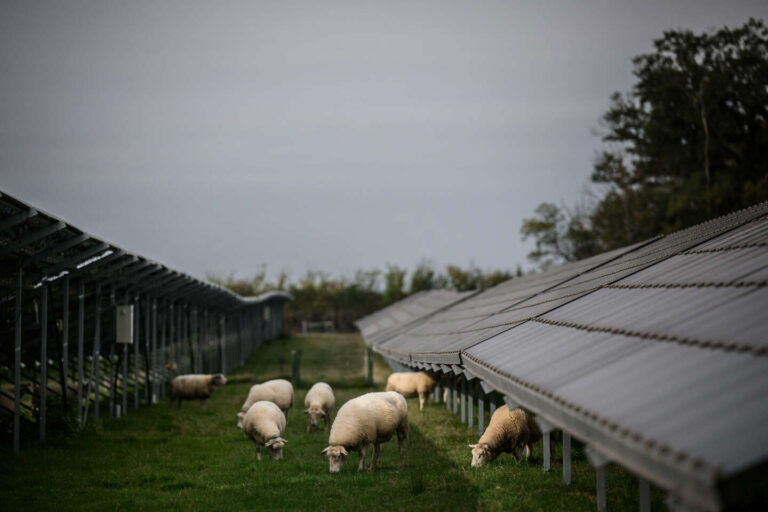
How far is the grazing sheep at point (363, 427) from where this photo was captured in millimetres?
11039

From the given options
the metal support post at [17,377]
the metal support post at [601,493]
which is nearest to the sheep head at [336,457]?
the metal support post at [601,493]

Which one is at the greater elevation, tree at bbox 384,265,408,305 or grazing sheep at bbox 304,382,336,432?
tree at bbox 384,265,408,305

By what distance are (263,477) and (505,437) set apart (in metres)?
3.44

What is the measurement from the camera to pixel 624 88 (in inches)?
1822

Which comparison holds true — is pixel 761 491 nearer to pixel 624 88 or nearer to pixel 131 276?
pixel 131 276

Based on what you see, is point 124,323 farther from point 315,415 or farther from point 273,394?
point 315,415

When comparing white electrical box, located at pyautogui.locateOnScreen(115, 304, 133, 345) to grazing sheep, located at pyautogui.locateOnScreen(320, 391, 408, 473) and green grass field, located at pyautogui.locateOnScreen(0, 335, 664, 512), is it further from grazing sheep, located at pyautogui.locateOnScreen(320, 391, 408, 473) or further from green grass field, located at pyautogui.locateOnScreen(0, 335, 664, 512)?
grazing sheep, located at pyautogui.locateOnScreen(320, 391, 408, 473)

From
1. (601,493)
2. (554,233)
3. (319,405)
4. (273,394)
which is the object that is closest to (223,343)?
(273,394)

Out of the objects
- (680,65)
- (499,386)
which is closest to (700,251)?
(499,386)

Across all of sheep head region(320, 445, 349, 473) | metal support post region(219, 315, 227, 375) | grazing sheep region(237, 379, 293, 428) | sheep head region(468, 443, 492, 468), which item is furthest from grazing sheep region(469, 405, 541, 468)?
metal support post region(219, 315, 227, 375)

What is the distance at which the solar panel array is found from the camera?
12.5ft

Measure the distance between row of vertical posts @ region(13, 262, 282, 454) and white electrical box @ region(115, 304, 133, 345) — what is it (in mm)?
503

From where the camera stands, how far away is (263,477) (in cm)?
1083

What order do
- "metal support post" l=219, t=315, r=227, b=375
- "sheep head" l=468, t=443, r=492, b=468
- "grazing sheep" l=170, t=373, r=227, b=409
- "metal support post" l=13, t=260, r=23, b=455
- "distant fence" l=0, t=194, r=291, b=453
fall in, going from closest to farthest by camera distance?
"sheep head" l=468, t=443, r=492, b=468, "metal support post" l=13, t=260, r=23, b=455, "distant fence" l=0, t=194, r=291, b=453, "grazing sheep" l=170, t=373, r=227, b=409, "metal support post" l=219, t=315, r=227, b=375
